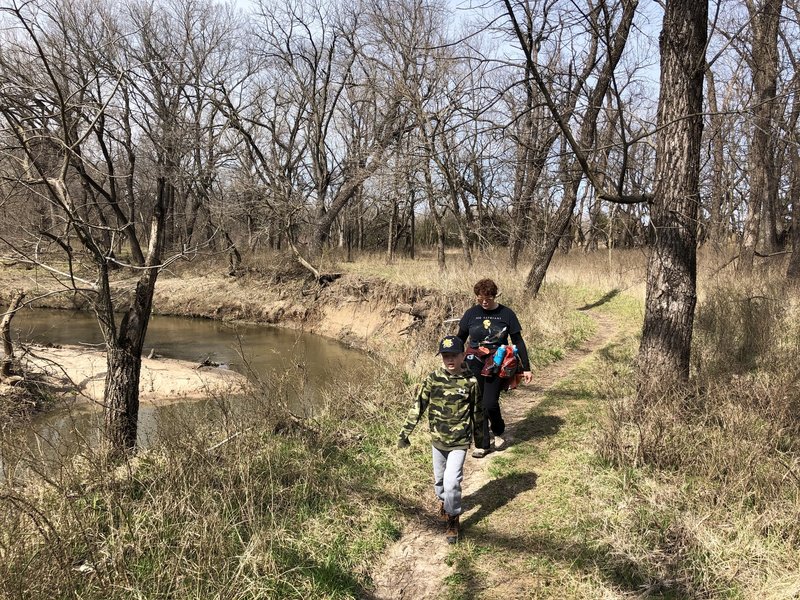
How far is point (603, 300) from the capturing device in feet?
46.0

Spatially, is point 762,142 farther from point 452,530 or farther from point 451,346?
point 452,530

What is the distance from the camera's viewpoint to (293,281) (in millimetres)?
21062

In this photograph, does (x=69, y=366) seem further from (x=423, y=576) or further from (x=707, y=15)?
(x=707, y=15)

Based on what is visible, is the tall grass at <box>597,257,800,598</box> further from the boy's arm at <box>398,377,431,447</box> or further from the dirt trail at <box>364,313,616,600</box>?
the boy's arm at <box>398,377,431,447</box>

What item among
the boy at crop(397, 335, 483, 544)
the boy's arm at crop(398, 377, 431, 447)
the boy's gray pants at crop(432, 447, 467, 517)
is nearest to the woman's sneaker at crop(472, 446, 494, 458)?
the boy at crop(397, 335, 483, 544)

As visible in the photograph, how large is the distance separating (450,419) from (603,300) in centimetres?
1175

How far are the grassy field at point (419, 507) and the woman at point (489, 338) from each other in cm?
71

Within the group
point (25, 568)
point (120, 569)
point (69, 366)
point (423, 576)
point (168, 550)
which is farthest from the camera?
point (69, 366)

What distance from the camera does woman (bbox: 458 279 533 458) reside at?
461cm

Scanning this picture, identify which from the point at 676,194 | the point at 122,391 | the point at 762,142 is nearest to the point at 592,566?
the point at 676,194

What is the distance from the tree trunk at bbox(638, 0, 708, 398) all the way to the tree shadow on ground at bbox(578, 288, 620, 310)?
9.08 metres

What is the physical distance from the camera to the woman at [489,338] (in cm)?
461

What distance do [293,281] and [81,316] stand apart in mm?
8740

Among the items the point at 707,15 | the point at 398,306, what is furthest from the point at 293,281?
the point at 707,15
